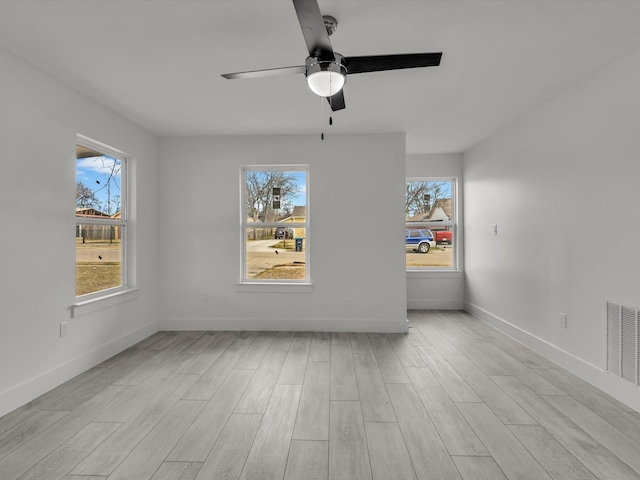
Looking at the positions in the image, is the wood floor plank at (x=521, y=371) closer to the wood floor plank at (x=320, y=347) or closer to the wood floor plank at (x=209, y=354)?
the wood floor plank at (x=320, y=347)

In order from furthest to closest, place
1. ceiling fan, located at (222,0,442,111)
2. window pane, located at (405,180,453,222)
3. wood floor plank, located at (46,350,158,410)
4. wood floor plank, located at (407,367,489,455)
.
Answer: window pane, located at (405,180,453,222), wood floor plank, located at (46,350,158,410), wood floor plank, located at (407,367,489,455), ceiling fan, located at (222,0,442,111)

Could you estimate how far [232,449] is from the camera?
2.01 metres

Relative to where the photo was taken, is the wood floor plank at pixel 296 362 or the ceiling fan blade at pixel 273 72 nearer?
the ceiling fan blade at pixel 273 72

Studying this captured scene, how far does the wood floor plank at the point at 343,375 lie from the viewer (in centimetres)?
270

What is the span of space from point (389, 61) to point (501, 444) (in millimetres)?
2295

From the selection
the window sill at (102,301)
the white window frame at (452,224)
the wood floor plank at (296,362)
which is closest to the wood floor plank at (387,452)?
the wood floor plank at (296,362)

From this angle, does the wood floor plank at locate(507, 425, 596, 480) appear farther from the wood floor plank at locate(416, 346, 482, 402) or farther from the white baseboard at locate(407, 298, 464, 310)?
the white baseboard at locate(407, 298, 464, 310)

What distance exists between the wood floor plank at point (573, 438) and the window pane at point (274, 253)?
8.75ft

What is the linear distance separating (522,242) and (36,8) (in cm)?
445

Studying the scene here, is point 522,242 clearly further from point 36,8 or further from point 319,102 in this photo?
point 36,8

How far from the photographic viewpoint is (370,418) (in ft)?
7.70

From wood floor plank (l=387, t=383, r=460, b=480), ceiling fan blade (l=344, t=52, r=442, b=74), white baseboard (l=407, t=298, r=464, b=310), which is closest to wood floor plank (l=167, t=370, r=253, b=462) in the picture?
wood floor plank (l=387, t=383, r=460, b=480)

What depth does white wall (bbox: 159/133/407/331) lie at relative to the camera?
4.41m

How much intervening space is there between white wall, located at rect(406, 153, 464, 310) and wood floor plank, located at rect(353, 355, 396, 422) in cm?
249
